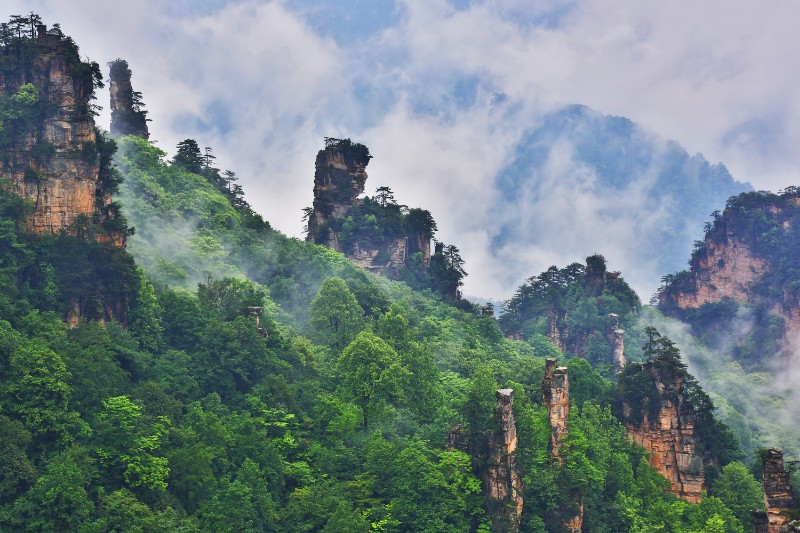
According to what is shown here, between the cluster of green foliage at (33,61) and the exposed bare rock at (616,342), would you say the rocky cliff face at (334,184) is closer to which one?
the exposed bare rock at (616,342)

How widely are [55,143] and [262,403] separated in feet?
65.2

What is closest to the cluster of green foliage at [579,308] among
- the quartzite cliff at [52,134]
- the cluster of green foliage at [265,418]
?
the cluster of green foliage at [265,418]

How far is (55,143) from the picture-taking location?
Result: 211ft

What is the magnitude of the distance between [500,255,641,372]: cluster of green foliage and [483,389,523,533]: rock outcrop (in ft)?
169

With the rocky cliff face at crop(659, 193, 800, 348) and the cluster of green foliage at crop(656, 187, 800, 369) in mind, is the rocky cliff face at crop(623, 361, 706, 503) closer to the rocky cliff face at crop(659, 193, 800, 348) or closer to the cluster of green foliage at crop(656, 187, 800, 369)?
the cluster of green foliage at crop(656, 187, 800, 369)

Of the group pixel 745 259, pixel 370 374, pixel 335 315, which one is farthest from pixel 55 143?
pixel 745 259

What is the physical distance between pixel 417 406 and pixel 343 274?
985 inches

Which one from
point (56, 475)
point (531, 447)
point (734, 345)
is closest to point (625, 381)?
point (531, 447)

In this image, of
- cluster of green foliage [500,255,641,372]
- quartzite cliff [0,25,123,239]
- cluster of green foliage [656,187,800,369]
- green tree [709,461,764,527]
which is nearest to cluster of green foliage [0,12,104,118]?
quartzite cliff [0,25,123,239]

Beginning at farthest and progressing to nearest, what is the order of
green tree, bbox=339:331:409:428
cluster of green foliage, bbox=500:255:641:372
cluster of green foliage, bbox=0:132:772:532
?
cluster of green foliage, bbox=500:255:641:372 < green tree, bbox=339:331:409:428 < cluster of green foliage, bbox=0:132:772:532

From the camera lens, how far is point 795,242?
139000mm

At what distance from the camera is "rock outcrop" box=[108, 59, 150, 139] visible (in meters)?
106

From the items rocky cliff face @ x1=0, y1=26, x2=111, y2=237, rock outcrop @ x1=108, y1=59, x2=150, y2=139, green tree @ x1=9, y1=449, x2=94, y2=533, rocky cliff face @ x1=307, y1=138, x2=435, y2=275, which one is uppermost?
rock outcrop @ x1=108, y1=59, x2=150, y2=139

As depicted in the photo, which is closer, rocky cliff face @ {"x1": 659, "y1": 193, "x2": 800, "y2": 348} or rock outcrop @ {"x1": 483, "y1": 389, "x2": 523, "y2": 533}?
rock outcrop @ {"x1": 483, "y1": 389, "x2": 523, "y2": 533}
